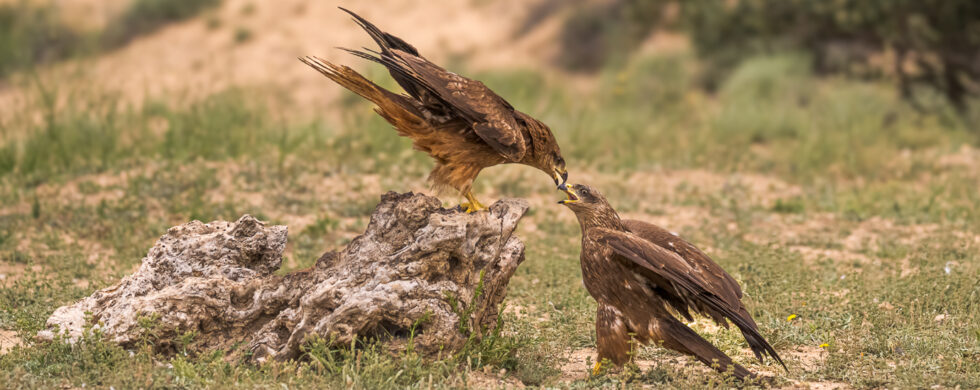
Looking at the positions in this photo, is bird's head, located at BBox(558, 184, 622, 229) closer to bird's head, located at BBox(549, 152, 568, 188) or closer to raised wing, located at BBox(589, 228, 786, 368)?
raised wing, located at BBox(589, 228, 786, 368)

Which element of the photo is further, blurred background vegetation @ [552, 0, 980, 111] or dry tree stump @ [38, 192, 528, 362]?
blurred background vegetation @ [552, 0, 980, 111]

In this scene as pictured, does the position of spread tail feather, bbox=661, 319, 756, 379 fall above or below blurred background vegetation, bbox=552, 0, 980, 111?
below

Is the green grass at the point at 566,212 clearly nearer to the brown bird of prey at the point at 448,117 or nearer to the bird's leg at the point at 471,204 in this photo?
the bird's leg at the point at 471,204

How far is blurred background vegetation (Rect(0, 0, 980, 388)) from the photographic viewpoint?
477 cm

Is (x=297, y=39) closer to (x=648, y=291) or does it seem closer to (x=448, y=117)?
(x=448, y=117)

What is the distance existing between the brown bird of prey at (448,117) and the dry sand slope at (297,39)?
12.1 m

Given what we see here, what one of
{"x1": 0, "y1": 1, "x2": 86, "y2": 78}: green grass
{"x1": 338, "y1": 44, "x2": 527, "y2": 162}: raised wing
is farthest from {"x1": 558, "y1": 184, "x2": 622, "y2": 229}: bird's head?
{"x1": 0, "y1": 1, "x2": 86, "y2": 78}: green grass

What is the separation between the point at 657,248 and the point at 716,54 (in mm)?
12633

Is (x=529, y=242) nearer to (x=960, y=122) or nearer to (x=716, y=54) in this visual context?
(x=960, y=122)

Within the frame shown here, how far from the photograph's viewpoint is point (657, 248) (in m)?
4.31

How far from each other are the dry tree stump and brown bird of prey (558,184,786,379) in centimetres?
44

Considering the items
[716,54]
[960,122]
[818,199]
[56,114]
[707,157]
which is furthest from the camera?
[716,54]

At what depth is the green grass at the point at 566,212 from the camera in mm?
4359

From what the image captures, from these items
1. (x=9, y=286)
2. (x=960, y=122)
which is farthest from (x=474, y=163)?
(x=960, y=122)
